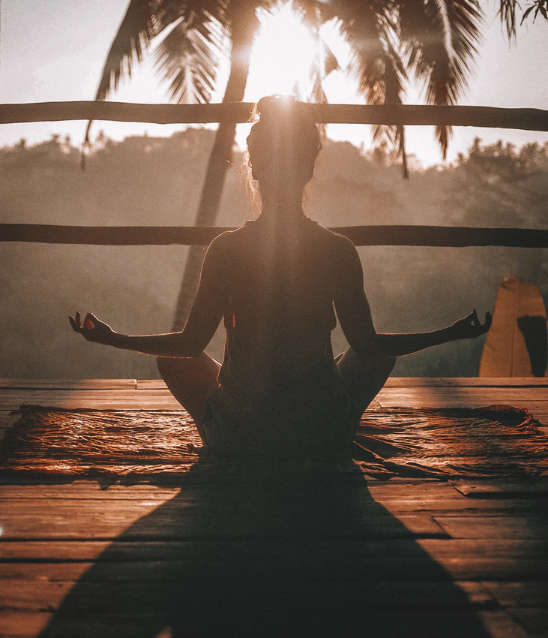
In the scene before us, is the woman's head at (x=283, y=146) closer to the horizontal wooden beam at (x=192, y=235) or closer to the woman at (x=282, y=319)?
the woman at (x=282, y=319)

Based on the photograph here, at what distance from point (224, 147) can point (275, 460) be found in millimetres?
7771

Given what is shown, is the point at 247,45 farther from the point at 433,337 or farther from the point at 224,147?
the point at 433,337

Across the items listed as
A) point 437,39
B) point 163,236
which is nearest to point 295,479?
point 163,236

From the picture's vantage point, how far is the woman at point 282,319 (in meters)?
1.89

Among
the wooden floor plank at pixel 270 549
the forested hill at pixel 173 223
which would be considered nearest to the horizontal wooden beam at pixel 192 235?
the wooden floor plank at pixel 270 549

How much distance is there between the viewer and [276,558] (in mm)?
1406

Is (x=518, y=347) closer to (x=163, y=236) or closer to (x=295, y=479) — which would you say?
(x=163, y=236)

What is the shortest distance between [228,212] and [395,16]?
968 inches

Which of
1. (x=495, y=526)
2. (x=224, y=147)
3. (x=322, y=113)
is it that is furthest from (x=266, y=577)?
(x=224, y=147)

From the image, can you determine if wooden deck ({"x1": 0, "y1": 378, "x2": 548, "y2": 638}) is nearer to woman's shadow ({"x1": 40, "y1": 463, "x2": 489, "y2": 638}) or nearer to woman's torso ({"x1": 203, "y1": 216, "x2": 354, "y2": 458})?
woman's shadow ({"x1": 40, "y1": 463, "x2": 489, "y2": 638})

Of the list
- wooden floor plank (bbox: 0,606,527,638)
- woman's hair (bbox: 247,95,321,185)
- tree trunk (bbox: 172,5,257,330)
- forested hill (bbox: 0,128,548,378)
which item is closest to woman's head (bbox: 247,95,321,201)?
woman's hair (bbox: 247,95,321,185)

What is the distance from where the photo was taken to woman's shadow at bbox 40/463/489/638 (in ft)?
3.75

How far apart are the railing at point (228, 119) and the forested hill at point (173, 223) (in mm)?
20548

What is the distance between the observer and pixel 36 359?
2736cm
